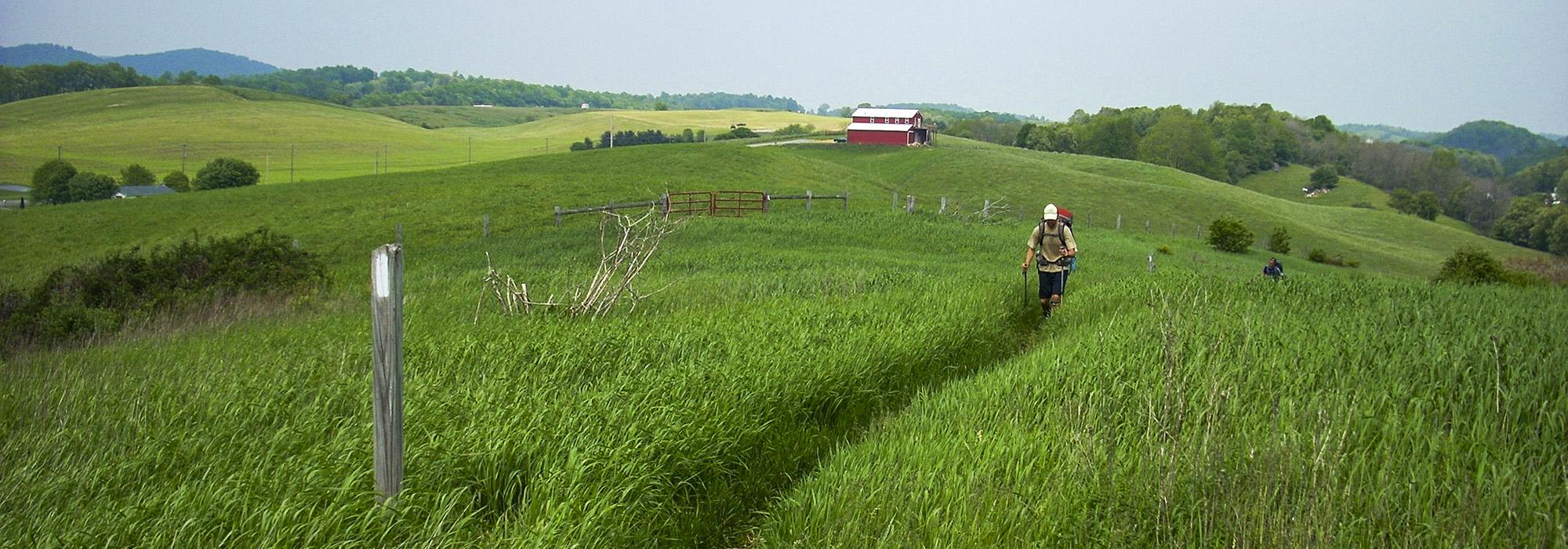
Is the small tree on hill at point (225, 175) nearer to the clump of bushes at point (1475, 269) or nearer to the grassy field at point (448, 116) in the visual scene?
the clump of bushes at point (1475, 269)

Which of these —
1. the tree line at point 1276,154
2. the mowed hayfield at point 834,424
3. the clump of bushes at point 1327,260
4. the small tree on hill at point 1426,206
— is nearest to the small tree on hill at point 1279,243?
the clump of bushes at point 1327,260

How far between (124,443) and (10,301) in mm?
11287

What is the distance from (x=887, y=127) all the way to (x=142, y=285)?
288 ft

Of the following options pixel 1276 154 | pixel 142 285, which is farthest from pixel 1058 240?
pixel 1276 154

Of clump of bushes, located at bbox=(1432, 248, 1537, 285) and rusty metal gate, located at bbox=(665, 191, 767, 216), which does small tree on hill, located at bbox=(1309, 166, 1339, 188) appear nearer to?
clump of bushes, located at bbox=(1432, 248, 1537, 285)

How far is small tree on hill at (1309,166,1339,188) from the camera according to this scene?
108438 mm

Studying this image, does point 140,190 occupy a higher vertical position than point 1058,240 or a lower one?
lower

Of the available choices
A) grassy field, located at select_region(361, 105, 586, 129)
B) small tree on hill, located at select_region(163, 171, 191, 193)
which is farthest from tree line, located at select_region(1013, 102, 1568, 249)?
grassy field, located at select_region(361, 105, 586, 129)

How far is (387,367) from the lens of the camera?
15.7ft

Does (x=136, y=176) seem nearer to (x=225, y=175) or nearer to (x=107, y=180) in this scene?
(x=107, y=180)

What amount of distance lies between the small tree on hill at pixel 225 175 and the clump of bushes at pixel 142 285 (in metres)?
60.5

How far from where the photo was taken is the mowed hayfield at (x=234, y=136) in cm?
8525

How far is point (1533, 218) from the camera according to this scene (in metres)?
75.6

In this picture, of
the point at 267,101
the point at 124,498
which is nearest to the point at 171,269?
the point at 124,498
